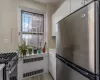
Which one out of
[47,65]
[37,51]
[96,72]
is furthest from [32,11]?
[96,72]

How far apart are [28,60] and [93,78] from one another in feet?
7.60

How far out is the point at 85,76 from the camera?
1026 millimetres

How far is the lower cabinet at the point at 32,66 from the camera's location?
9.14 feet

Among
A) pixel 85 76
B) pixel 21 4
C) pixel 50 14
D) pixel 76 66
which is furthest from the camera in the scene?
pixel 50 14

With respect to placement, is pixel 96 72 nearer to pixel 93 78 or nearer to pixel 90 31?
pixel 93 78

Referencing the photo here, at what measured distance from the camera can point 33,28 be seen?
3.40m

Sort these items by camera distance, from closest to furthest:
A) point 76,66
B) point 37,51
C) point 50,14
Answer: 1. point 76,66
2. point 37,51
3. point 50,14

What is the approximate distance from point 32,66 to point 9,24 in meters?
1.50

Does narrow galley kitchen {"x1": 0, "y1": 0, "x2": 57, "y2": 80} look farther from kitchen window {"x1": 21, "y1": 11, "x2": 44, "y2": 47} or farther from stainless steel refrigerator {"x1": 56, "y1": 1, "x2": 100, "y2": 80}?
stainless steel refrigerator {"x1": 56, "y1": 1, "x2": 100, "y2": 80}

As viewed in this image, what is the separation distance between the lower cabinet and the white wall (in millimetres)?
554

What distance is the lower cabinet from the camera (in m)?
A: 2.79

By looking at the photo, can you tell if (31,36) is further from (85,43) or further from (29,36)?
(85,43)

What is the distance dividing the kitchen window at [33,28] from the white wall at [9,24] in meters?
0.36

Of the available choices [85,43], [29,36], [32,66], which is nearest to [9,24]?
[29,36]
